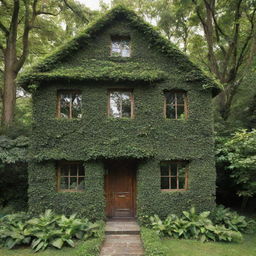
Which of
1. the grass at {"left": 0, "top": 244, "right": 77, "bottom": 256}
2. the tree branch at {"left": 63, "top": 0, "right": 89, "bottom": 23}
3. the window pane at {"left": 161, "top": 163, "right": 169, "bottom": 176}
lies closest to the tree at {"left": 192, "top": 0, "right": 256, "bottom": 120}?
the tree branch at {"left": 63, "top": 0, "right": 89, "bottom": 23}

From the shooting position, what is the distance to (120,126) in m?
8.41

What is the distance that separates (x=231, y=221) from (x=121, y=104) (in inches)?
270

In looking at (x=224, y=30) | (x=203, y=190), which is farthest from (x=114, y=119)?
(x=224, y=30)

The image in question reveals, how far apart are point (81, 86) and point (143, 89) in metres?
2.82

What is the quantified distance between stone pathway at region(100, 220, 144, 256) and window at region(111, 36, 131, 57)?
7.65m

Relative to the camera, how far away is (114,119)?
27.7 ft

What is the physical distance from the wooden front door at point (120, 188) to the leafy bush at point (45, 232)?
5.25ft

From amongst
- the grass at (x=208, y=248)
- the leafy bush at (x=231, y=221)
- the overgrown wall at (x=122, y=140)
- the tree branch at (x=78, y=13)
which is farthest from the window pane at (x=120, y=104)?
the tree branch at (x=78, y=13)

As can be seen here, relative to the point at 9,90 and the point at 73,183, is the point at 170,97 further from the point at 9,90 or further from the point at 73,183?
the point at 9,90

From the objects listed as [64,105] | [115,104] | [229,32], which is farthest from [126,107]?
[229,32]

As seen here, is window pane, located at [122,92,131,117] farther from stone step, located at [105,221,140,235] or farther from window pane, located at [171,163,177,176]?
stone step, located at [105,221,140,235]

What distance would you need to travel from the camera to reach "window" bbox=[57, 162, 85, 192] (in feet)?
27.6

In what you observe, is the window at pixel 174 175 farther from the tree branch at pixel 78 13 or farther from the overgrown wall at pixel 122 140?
the tree branch at pixel 78 13

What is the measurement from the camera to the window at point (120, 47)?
9.19 meters
